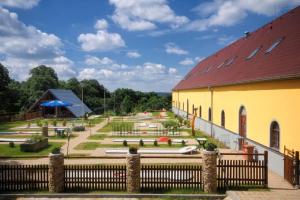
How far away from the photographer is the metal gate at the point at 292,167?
40.4ft

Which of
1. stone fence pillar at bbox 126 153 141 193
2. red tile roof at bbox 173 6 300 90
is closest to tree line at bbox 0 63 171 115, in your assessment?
red tile roof at bbox 173 6 300 90

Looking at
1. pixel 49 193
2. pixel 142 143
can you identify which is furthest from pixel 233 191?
pixel 142 143

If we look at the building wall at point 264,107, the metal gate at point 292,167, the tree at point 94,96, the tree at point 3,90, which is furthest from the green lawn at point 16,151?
the tree at point 94,96

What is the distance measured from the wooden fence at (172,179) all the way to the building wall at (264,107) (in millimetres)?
4424

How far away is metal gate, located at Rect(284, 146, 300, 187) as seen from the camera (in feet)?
40.4

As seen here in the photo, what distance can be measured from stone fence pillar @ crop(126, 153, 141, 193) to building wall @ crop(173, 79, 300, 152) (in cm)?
658

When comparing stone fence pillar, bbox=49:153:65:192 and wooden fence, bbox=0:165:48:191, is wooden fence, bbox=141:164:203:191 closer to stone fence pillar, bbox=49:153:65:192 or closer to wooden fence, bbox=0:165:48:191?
stone fence pillar, bbox=49:153:65:192

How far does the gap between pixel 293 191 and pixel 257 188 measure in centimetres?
Result: 127

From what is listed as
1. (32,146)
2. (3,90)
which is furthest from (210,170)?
(3,90)

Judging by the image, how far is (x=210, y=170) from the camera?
466 inches

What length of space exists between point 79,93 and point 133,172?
7301 cm

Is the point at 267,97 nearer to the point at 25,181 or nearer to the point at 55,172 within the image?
the point at 55,172

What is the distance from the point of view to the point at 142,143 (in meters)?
22.6

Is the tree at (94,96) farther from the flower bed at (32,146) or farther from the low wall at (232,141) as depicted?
the flower bed at (32,146)
